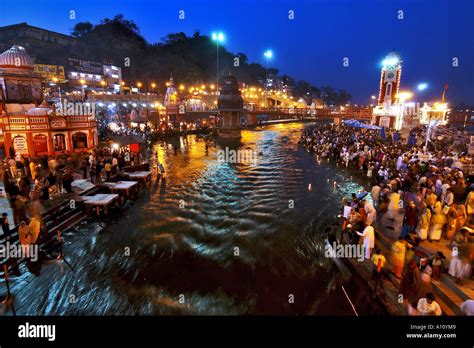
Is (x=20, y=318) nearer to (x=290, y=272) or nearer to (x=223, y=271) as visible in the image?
(x=223, y=271)

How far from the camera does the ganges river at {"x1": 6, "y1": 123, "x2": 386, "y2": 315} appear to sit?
7922 mm

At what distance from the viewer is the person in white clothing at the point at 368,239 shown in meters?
8.70

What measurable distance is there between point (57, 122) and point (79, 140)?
2.41 meters

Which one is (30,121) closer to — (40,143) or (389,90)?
(40,143)

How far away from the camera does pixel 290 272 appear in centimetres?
941

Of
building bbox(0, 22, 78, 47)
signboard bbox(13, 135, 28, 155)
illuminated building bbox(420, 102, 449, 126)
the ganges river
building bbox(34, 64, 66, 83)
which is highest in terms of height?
building bbox(0, 22, 78, 47)

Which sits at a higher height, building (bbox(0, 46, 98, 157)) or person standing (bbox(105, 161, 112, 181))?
building (bbox(0, 46, 98, 157))

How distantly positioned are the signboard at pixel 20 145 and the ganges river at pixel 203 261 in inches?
382

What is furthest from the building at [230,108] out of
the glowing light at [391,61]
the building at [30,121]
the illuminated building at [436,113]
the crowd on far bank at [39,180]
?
the illuminated building at [436,113]

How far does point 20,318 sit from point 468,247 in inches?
392

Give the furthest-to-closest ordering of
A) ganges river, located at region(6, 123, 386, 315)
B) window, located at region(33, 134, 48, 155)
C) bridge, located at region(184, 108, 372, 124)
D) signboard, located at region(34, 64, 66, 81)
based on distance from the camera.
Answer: bridge, located at region(184, 108, 372, 124), signboard, located at region(34, 64, 66, 81), window, located at region(33, 134, 48, 155), ganges river, located at region(6, 123, 386, 315)

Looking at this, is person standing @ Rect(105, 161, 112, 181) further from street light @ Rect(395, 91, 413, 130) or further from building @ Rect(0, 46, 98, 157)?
street light @ Rect(395, 91, 413, 130)
